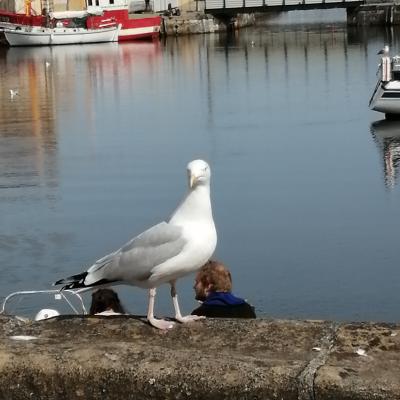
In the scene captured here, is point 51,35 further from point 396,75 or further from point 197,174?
point 197,174

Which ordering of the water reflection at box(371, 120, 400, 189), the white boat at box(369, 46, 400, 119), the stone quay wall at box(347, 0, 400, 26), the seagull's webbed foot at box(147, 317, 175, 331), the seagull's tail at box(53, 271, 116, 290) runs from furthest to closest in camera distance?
the stone quay wall at box(347, 0, 400, 26)
the white boat at box(369, 46, 400, 119)
the water reflection at box(371, 120, 400, 189)
the seagull's tail at box(53, 271, 116, 290)
the seagull's webbed foot at box(147, 317, 175, 331)

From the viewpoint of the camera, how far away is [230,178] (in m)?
20.0

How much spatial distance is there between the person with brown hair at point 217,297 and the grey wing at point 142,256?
3.19ft

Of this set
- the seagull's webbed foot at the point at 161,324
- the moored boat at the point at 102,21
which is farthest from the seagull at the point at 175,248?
the moored boat at the point at 102,21

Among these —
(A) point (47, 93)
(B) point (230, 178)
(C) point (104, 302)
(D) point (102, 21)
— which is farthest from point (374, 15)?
(C) point (104, 302)

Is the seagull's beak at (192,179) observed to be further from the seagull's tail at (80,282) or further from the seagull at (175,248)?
the seagull's tail at (80,282)

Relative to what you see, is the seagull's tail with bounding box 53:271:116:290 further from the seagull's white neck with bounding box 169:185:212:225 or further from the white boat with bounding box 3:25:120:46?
the white boat with bounding box 3:25:120:46

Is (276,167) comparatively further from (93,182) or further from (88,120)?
(88,120)

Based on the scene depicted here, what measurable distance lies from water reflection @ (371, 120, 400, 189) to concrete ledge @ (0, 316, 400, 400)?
1550 centimetres

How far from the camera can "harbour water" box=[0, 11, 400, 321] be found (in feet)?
42.5

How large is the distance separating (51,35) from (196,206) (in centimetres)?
7440

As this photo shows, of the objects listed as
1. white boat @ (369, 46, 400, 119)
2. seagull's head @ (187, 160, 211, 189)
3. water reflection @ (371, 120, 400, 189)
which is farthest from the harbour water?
seagull's head @ (187, 160, 211, 189)

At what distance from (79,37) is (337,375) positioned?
76.0 meters

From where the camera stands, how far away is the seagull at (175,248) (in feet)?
15.0
